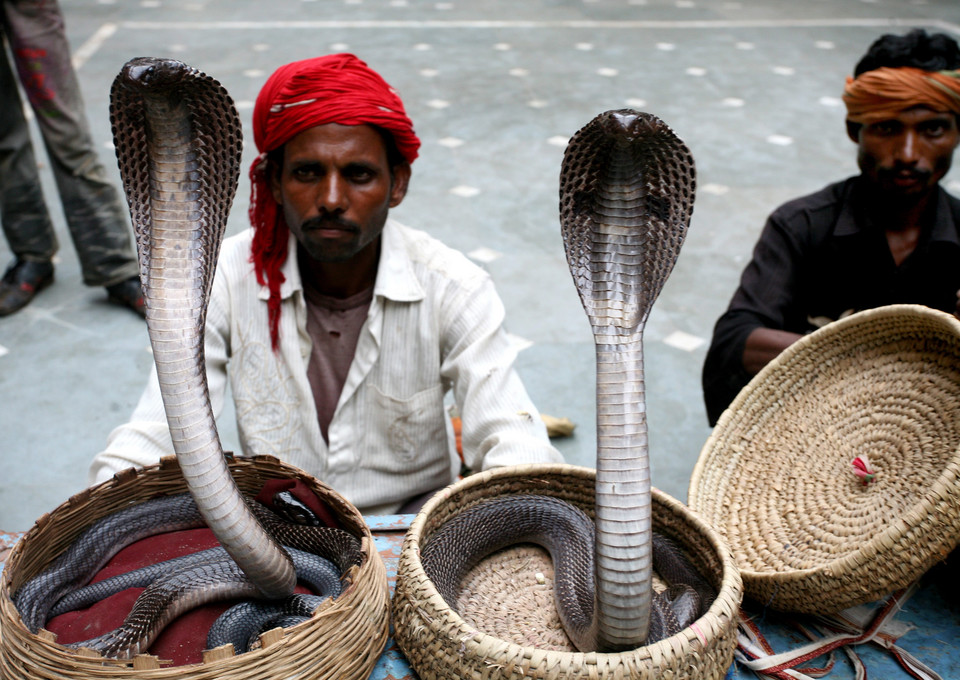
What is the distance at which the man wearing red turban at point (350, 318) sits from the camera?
1.84 metres

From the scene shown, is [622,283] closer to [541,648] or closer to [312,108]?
[541,648]

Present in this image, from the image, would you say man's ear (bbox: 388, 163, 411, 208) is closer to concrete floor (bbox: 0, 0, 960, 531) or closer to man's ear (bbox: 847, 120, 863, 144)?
Result: man's ear (bbox: 847, 120, 863, 144)

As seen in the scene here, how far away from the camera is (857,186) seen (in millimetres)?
2359

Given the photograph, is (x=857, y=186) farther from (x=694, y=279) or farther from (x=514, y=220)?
(x=514, y=220)

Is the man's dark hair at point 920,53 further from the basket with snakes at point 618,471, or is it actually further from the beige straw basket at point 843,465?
the basket with snakes at point 618,471

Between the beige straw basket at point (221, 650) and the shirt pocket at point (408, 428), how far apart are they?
0.55m

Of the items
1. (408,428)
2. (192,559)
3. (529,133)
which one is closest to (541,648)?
(192,559)

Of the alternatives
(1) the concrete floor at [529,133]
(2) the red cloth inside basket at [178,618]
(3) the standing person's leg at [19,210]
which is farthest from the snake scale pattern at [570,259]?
(3) the standing person's leg at [19,210]

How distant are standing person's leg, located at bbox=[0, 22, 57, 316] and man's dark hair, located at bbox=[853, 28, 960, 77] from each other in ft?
10.3

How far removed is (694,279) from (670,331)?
54cm

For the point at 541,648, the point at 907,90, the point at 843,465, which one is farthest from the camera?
the point at 907,90

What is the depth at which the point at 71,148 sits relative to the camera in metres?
3.72

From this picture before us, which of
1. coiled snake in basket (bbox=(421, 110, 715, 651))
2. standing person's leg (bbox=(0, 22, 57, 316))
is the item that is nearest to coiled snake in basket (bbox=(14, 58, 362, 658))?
coiled snake in basket (bbox=(421, 110, 715, 651))

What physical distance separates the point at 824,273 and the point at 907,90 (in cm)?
49
